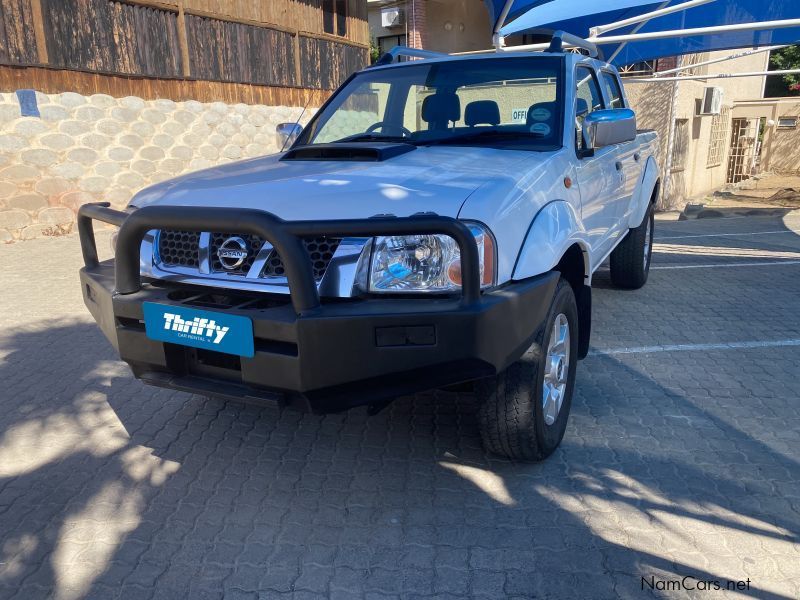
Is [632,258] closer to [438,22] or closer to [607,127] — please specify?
[607,127]

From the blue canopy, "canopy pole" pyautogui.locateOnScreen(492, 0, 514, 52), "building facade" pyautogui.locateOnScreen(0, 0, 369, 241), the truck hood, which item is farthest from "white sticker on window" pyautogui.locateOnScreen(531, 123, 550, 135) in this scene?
"building facade" pyautogui.locateOnScreen(0, 0, 369, 241)

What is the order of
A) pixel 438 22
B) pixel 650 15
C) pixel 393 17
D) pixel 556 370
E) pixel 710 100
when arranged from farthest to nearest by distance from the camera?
pixel 438 22 → pixel 393 17 → pixel 710 100 → pixel 650 15 → pixel 556 370

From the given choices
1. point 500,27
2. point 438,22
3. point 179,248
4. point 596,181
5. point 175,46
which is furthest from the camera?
point 438,22

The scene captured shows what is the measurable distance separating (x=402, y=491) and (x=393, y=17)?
1929 centimetres

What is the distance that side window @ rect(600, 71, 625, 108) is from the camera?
503 cm

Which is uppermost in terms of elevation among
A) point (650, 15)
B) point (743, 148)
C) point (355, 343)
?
point (650, 15)

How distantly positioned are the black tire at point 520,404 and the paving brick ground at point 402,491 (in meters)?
0.18

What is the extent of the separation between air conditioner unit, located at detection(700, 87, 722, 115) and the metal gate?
6995 mm

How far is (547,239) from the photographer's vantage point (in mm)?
2865

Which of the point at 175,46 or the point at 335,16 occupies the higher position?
the point at 335,16

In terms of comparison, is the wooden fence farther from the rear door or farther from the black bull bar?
the black bull bar

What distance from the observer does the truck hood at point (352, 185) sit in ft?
8.37

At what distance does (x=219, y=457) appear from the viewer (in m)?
3.34
